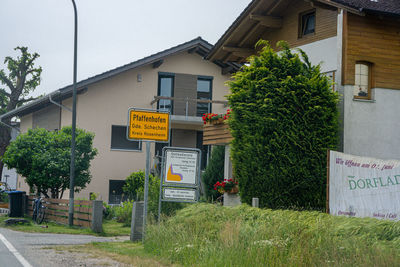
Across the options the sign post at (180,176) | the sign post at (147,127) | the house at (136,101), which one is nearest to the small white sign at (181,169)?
the sign post at (180,176)

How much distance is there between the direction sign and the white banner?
12.7ft

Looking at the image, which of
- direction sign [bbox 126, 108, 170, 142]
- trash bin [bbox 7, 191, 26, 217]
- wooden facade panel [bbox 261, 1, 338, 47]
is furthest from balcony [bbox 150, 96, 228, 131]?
direction sign [bbox 126, 108, 170, 142]

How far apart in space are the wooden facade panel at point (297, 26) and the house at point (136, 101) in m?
9.30

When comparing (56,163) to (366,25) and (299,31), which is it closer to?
(299,31)

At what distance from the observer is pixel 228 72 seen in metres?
32.3

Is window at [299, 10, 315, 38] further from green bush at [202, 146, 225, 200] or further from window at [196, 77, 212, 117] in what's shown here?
window at [196, 77, 212, 117]

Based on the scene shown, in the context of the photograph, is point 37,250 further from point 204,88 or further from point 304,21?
point 204,88

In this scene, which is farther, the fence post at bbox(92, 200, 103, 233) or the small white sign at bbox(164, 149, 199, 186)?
the fence post at bbox(92, 200, 103, 233)

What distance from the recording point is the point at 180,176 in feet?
45.7

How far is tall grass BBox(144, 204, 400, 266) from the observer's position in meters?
8.71

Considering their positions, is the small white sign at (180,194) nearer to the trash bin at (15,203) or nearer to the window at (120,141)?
the trash bin at (15,203)

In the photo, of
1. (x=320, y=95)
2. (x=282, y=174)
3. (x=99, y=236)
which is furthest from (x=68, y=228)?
(x=320, y=95)

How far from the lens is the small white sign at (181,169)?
13.9 meters

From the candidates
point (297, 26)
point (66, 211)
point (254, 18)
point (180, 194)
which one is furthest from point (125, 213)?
point (297, 26)
